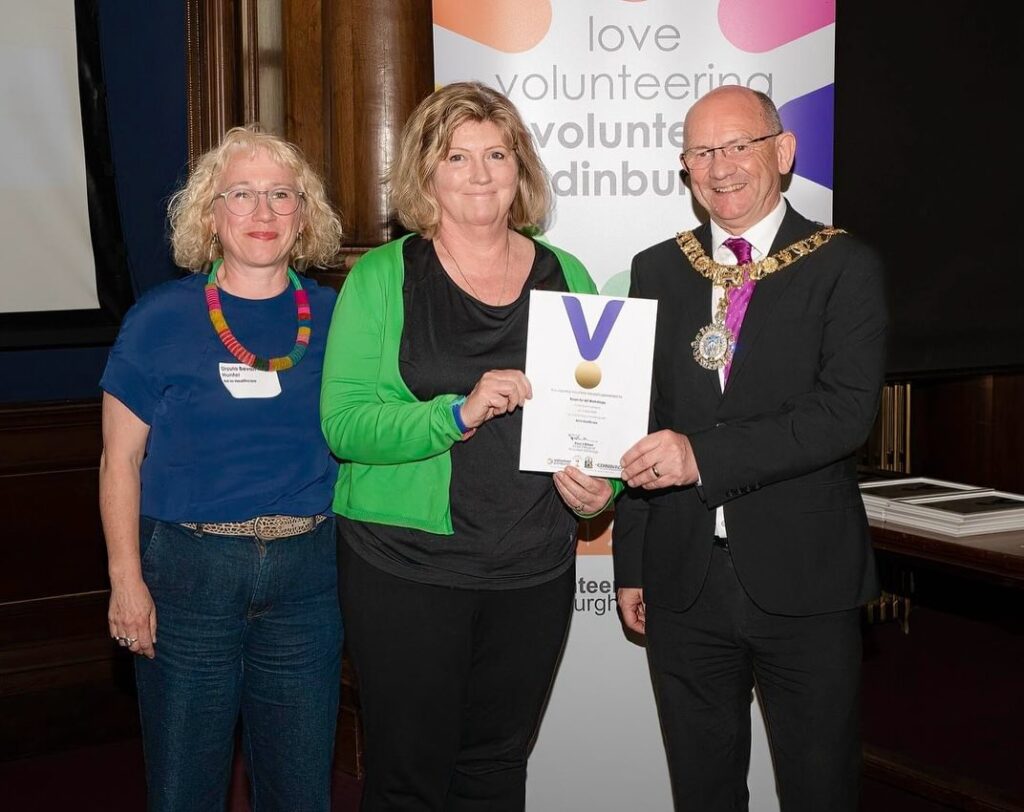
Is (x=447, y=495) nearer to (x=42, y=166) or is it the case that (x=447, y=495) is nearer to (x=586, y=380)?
(x=586, y=380)

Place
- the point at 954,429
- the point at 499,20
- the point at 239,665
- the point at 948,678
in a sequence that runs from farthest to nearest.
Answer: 1. the point at 954,429
2. the point at 948,678
3. the point at 499,20
4. the point at 239,665

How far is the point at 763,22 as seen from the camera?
305 centimetres

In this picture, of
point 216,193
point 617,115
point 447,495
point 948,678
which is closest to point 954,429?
point 948,678

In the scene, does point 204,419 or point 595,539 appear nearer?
point 204,419

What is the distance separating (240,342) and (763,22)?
66.6 inches

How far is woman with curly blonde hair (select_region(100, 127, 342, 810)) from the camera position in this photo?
7.30 ft

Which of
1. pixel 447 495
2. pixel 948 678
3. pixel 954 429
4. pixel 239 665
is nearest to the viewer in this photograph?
pixel 447 495

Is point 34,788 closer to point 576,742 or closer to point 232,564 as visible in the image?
point 576,742

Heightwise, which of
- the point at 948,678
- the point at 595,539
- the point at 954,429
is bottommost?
the point at 948,678

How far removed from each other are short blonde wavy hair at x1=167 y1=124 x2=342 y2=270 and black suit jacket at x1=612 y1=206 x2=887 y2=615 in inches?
30.9

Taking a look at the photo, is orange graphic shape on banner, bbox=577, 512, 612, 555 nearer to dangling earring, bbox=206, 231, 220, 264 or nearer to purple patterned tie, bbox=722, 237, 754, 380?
purple patterned tie, bbox=722, 237, 754, 380

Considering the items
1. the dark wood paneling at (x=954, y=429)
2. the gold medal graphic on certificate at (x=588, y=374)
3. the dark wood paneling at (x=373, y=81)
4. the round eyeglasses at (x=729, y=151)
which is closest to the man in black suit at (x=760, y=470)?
the round eyeglasses at (x=729, y=151)

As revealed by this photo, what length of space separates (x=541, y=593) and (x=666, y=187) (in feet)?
4.34

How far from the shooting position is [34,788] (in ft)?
12.4
